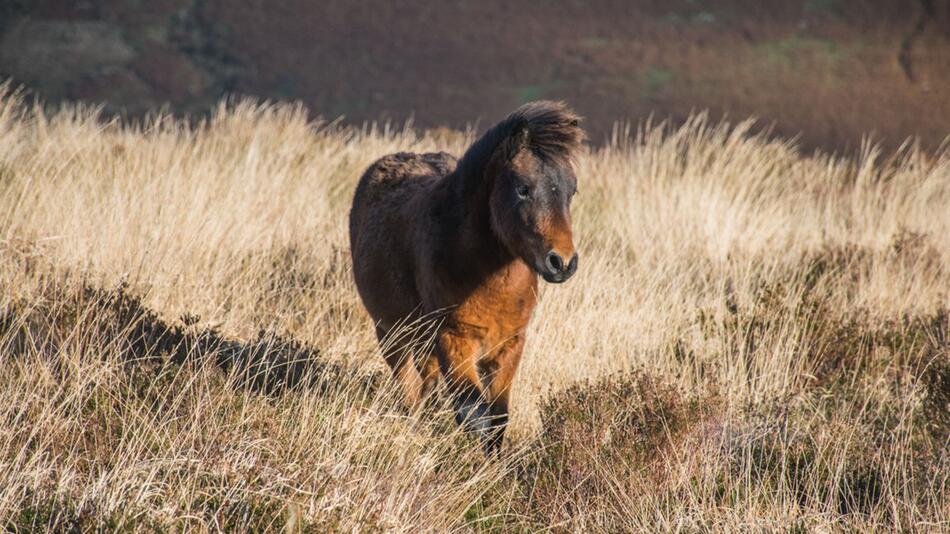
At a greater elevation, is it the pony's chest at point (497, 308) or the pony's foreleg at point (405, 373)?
Answer: the pony's chest at point (497, 308)

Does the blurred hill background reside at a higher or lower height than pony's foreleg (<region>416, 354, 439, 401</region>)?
lower

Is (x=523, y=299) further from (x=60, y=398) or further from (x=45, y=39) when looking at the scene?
(x=45, y=39)

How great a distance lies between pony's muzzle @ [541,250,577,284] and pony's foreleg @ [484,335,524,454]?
2.80 feet

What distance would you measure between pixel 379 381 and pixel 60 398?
61.9 inches

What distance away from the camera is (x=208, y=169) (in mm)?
9836

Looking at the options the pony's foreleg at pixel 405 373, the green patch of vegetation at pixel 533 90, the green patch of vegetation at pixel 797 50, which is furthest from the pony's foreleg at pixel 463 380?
the green patch of vegetation at pixel 797 50

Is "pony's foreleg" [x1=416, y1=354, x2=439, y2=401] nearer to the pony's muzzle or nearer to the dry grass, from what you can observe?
the dry grass

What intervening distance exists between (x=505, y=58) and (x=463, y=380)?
27.2 metres

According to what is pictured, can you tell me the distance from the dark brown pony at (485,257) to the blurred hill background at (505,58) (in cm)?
1975

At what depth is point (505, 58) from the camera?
3078 centimetres

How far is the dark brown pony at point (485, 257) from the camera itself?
4195 mm

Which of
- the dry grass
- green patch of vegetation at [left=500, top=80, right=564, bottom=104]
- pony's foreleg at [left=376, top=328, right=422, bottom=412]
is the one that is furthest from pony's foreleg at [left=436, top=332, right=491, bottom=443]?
green patch of vegetation at [left=500, top=80, right=564, bottom=104]

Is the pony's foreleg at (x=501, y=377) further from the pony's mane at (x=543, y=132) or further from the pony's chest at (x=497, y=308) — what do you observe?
the pony's mane at (x=543, y=132)

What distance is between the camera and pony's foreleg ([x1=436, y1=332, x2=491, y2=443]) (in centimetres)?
455
